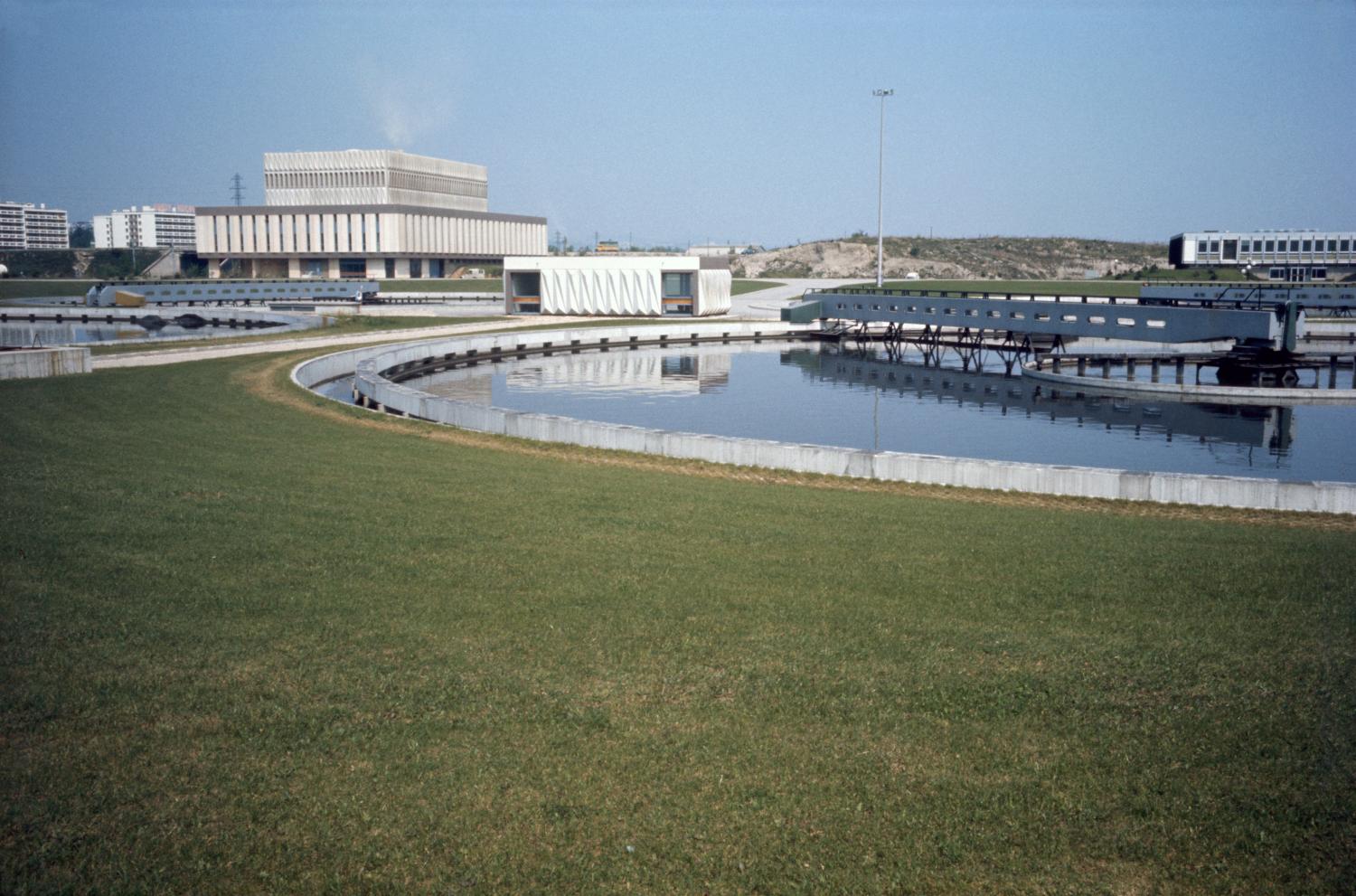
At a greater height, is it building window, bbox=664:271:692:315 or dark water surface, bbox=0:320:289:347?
building window, bbox=664:271:692:315

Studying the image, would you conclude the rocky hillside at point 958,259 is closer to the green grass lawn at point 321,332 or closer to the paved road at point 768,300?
the paved road at point 768,300

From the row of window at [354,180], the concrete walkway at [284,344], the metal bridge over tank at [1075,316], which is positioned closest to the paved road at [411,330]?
the concrete walkway at [284,344]

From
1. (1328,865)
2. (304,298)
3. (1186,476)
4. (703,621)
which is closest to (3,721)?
(703,621)

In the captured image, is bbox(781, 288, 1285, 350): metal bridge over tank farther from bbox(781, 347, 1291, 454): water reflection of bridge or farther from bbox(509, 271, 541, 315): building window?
bbox(509, 271, 541, 315): building window

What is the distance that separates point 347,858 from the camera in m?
5.27

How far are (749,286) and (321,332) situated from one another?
185 feet

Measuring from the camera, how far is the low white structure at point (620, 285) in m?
62.4

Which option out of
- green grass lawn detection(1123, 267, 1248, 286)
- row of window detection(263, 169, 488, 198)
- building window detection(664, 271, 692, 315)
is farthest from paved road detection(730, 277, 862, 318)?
row of window detection(263, 169, 488, 198)

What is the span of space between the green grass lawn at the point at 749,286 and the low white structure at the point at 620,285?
80.1ft

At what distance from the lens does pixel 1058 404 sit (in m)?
36.1

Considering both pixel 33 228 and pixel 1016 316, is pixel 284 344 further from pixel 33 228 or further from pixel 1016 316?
pixel 33 228

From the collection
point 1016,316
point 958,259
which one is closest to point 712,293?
point 1016,316

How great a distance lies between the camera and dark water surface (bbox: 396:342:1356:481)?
26266mm

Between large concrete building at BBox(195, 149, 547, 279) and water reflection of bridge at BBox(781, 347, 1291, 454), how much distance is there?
7222cm
